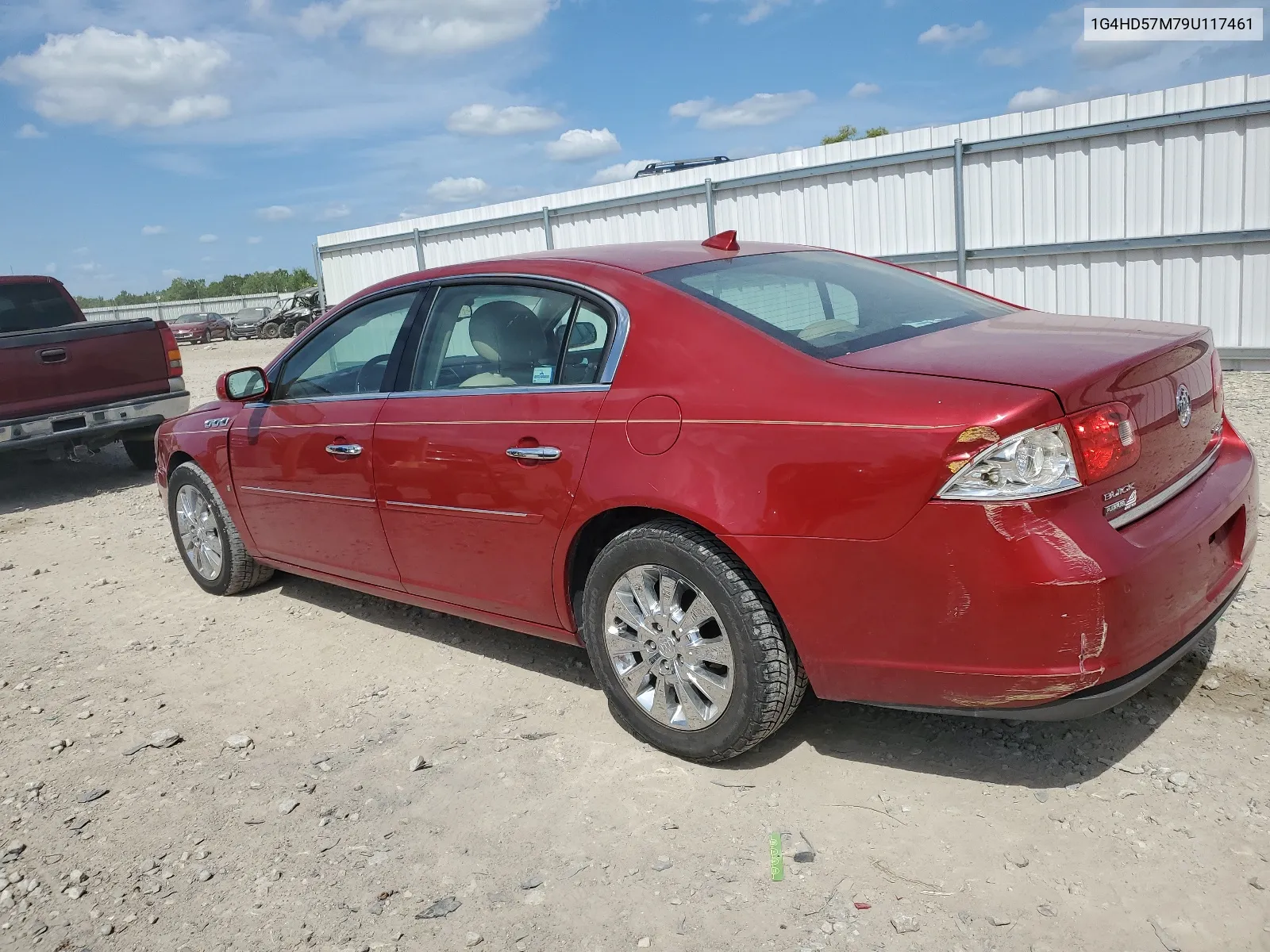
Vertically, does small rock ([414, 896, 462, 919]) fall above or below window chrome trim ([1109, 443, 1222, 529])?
below

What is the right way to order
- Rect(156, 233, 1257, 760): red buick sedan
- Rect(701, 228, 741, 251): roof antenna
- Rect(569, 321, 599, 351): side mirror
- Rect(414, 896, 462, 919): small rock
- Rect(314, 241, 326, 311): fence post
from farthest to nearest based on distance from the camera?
1. Rect(314, 241, 326, 311): fence post
2. Rect(701, 228, 741, 251): roof antenna
3. Rect(569, 321, 599, 351): side mirror
4. Rect(414, 896, 462, 919): small rock
5. Rect(156, 233, 1257, 760): red buick sedan

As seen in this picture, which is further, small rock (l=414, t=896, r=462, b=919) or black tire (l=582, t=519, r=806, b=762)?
black tire (l=582, t=519, r=806, b=762)

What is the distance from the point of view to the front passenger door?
165 inches

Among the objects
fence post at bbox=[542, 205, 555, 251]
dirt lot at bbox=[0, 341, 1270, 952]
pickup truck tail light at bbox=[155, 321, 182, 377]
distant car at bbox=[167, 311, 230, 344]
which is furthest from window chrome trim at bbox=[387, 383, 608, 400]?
distant car at bbox=[167, 311, 230, 344]

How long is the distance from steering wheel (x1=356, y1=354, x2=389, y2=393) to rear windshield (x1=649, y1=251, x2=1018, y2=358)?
1.37 meters

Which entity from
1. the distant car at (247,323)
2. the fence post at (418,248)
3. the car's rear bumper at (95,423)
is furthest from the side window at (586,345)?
the distant car at (247,323)

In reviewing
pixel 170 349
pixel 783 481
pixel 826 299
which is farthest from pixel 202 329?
pixel 783 481

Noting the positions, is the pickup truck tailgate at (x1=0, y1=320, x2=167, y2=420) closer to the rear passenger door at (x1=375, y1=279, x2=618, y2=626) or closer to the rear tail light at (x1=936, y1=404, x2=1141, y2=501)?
the rear passenger door at (x1=375, y1=279, x2=618, y2=626)

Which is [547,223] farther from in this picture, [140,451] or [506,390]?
[506,390]

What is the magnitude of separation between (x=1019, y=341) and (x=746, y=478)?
0.90 m

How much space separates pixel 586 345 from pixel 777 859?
1.70m

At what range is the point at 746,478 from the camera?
2869 millimetres

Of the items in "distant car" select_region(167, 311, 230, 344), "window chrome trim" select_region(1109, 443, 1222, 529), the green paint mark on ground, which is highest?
"distant car" select_region(167, 311, 230, 344)

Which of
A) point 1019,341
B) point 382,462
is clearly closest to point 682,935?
point 1019,341
